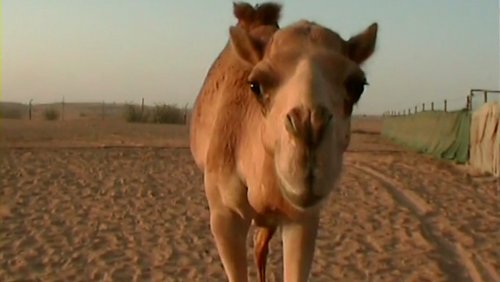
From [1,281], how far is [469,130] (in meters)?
14.5

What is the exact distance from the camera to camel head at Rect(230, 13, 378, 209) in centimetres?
213

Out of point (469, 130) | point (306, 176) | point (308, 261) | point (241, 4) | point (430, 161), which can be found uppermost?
point (241, 4)

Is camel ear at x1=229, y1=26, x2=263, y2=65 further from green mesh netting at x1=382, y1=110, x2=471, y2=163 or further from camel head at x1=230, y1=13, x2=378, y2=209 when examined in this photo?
green mesh netting at x1=382, y1=110, x2=471, y2=163

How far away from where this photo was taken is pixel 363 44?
2.80 metres

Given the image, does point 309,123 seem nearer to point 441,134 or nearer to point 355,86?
point 355,86

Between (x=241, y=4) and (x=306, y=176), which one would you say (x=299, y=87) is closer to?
(x=306, y=176)

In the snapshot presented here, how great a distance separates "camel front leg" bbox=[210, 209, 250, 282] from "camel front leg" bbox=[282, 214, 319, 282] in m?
0.33

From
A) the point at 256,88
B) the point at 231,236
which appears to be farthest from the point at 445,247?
the point at 256,88

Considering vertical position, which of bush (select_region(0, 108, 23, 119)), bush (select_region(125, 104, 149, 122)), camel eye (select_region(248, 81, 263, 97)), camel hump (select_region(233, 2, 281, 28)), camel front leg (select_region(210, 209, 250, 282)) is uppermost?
camel hump (select_region(233, 2, 281, 28))

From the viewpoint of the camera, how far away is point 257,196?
3.01m

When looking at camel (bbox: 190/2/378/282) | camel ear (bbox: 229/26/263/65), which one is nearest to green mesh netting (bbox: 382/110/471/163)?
camel (bbox: 190/2/378/282)

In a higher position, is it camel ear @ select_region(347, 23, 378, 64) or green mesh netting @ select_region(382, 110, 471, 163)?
camel ear @ select_region(347, 23, 378, 64)

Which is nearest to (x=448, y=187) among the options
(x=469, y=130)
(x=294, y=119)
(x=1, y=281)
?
(x=469, y=130)

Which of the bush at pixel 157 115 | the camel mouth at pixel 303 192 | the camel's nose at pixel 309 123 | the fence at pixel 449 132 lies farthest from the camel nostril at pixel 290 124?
the bush at pixel 157 115
